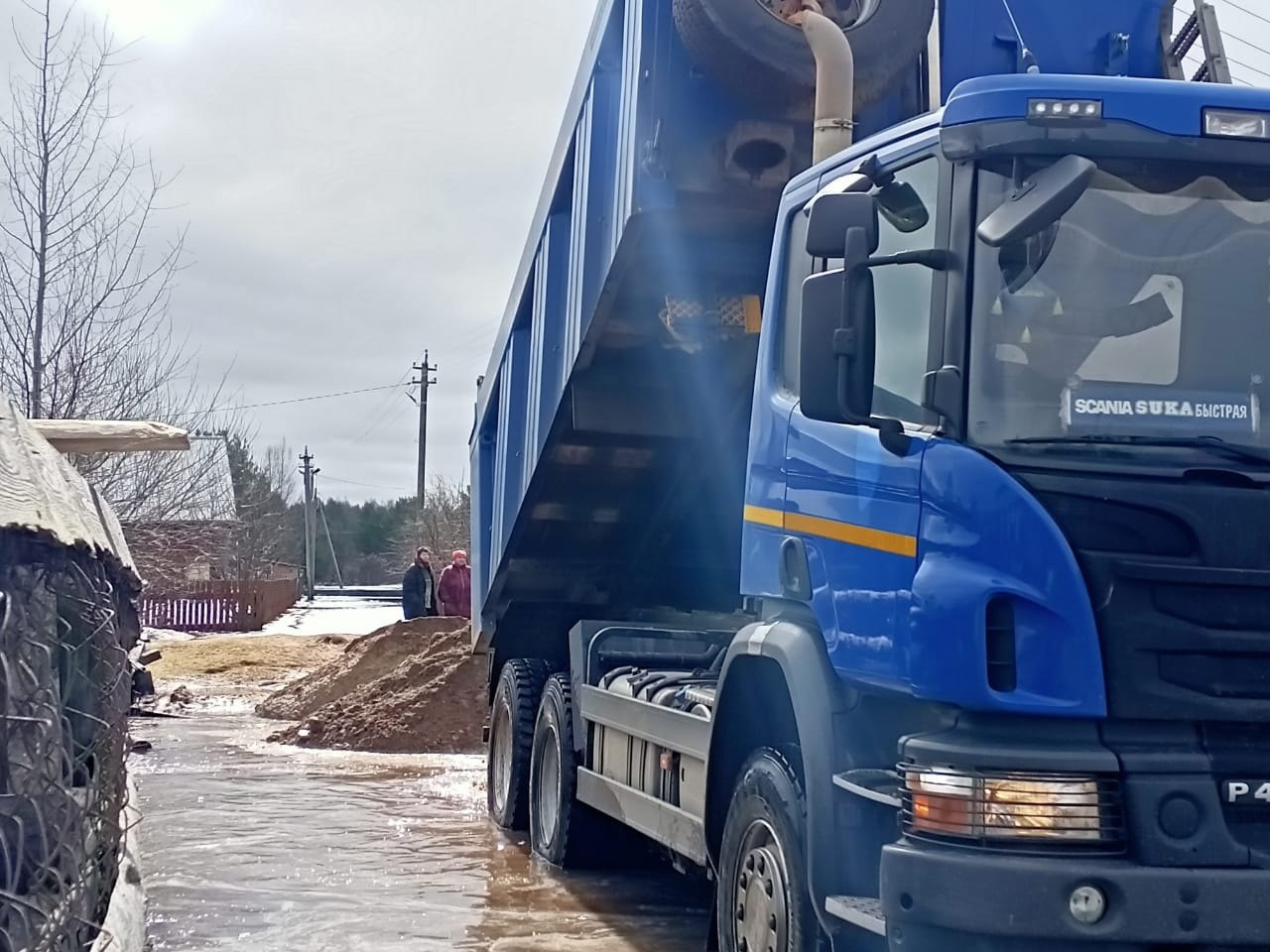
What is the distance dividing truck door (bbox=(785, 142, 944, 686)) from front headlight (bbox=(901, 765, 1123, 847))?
374 mm

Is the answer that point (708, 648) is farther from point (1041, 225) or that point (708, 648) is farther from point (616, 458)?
point (1041, 225)

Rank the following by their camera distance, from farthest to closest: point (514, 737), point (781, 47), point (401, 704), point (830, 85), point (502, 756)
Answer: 1. point (401, 704)
2. point (502, 756)
3. point (514, 737)
4. point (781, 47)
5. point (830, 85)

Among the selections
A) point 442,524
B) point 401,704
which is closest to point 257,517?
point 442,524

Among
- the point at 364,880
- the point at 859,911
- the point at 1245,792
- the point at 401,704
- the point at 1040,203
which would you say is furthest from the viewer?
the point at 401,704

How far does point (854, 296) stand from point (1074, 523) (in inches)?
32.4

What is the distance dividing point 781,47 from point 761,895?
320 centimetres

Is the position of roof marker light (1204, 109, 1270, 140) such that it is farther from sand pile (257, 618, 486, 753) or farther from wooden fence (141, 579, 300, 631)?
wooden fence (141, 579, 300, 631)

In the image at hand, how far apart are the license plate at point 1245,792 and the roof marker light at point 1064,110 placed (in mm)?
1683

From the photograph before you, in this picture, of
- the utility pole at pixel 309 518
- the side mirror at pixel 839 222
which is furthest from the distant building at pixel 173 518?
the utility pole at pixel 309 518

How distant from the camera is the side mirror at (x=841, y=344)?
391 centimetres

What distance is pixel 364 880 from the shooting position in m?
7.66

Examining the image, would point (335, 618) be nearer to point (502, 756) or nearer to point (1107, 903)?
point (502, 756)

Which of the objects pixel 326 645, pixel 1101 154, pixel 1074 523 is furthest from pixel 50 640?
pixel 326 645

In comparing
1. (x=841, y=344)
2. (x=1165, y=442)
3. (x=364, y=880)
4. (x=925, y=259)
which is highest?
(x=925, y=259)
